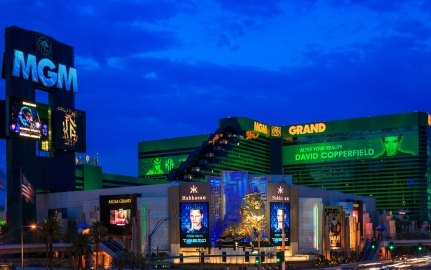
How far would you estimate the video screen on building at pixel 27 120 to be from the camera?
404 feet

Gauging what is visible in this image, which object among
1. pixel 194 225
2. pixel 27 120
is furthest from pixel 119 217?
pixel 27 120

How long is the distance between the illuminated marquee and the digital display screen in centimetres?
2701

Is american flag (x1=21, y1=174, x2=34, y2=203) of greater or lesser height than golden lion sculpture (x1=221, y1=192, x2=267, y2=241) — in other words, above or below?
above

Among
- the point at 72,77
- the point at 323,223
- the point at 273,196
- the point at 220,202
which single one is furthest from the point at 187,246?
the point at 72,77

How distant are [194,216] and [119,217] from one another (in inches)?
606

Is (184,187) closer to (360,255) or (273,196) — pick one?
(273,196)

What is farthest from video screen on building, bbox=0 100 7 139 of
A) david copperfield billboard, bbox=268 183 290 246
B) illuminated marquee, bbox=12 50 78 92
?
david copperfield billboard, bbox=268 183 290 246

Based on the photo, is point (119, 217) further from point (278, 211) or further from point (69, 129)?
point (278, 211)

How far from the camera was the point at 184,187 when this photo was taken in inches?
4626

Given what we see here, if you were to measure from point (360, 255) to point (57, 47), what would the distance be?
70564 mm

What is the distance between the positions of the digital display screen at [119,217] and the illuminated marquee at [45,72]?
2701cm

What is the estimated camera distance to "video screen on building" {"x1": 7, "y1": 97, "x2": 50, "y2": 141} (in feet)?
404

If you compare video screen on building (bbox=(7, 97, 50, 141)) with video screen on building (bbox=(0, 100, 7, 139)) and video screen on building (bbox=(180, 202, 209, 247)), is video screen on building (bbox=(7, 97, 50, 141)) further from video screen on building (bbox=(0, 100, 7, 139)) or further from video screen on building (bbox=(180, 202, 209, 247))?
video screen on building (bbox=(180, 202, 209, 247))

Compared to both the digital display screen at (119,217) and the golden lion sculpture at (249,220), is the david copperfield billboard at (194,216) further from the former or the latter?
the digital display screen at (119,217)
